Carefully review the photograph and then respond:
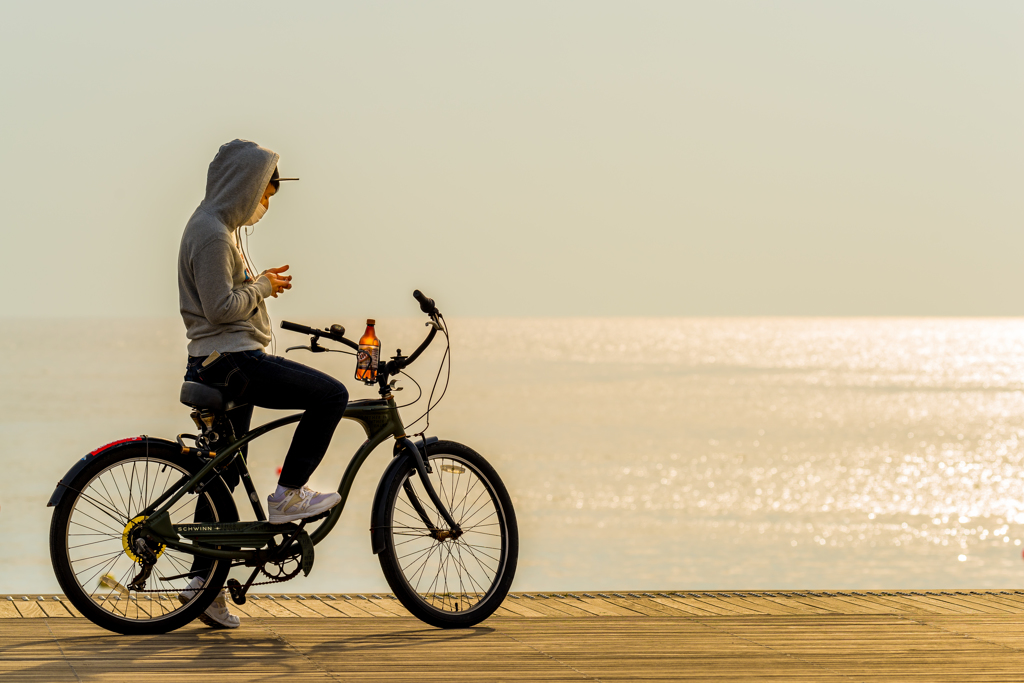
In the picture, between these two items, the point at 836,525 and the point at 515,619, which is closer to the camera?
the point at 515,619

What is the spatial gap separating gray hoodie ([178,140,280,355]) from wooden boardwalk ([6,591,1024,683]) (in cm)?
112

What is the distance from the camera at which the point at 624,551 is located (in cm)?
2217

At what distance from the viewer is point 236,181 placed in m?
4.55

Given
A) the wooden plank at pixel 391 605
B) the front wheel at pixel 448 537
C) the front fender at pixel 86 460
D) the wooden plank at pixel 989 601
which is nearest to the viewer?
the front fender at pixel 86 460

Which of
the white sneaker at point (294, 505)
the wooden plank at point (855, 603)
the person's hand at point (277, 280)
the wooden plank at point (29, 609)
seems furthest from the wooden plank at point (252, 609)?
the wooden plank at point (855, 603)

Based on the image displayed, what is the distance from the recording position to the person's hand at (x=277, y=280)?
457cm

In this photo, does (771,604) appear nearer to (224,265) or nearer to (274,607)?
(274,607)

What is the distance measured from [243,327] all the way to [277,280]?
22 cm

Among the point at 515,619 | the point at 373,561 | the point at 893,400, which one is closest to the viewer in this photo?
the point at 515,619

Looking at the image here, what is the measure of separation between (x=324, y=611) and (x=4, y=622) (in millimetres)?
1243

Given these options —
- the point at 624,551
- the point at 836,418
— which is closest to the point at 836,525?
the point at 624,551

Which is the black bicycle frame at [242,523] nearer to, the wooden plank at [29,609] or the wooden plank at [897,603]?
the wooden plank at [29,609]

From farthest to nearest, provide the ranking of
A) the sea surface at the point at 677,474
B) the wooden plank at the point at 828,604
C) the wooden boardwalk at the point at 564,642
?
the sea surface at the point at 677,474
the wooden plank at the point at 828,604
the wooden boardwalk at the point at 564,642

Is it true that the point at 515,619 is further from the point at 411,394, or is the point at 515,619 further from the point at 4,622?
the point at 411,394
